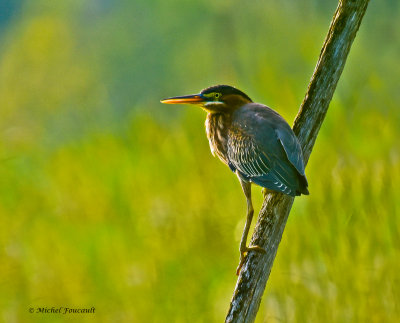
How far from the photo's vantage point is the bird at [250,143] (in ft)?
8.25

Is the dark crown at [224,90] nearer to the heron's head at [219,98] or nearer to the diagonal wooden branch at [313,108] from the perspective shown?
the heron's head at [219,98]

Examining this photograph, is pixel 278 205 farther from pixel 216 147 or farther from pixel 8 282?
pixel 8 282

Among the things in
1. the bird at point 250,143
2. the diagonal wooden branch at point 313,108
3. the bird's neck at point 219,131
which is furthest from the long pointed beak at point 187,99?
the diagonal wooden branch at point 313,108

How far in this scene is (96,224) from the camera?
3801 millimetres

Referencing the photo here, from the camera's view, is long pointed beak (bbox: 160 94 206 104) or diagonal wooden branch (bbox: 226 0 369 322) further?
long pointed beak (bbox: 160 94 206 104)

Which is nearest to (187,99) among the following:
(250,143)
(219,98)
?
(219,98)

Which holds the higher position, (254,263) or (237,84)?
(237,84)

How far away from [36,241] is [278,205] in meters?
1.82

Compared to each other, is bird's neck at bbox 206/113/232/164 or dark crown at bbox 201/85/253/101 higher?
dark crown at bbox 201/85/253/101

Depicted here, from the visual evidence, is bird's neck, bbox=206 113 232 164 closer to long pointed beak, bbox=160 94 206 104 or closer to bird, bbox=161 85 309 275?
bird, bbox=161 85 309 275

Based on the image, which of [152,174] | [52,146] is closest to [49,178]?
[52,146]

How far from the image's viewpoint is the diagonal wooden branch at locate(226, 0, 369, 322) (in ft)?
7.66

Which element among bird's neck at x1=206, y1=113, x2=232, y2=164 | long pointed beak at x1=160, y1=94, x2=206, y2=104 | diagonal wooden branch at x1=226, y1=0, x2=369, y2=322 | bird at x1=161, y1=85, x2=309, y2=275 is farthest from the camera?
bird's neck at x1=206, y1=113, x2=232, y2=164

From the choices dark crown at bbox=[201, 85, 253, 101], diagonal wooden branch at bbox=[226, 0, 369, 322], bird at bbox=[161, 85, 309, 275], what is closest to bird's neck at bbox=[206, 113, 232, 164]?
bird at bbox=[161, 85, 309, 275]
